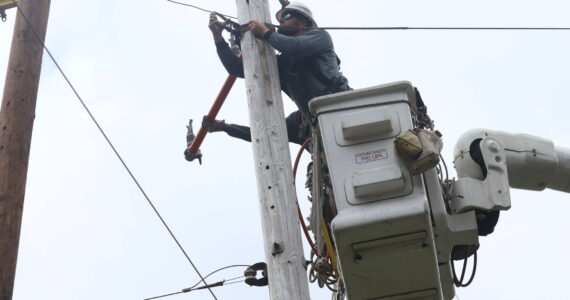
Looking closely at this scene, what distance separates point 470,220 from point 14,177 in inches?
112

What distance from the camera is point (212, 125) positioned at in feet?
25.7

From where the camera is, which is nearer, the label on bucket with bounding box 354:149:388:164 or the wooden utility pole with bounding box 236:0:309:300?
the label on bucket with bounding box 354:149:388:164

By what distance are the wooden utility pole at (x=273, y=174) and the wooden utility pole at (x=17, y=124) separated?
147 cm

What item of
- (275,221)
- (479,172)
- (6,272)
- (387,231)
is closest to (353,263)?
(387,231)

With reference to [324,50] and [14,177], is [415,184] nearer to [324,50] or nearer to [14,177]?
[324,50]

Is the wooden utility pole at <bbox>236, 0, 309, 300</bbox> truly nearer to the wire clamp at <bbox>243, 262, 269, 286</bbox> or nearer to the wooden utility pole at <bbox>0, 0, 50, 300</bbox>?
the wire clamp at <bbox>243, 262, 269, 286</bbox>

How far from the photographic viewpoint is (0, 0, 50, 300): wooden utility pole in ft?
19.2

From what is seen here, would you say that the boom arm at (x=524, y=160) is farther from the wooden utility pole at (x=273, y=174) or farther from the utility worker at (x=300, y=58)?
the utility worker at (x=300, y=58)

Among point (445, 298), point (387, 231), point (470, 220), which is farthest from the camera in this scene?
point (445, 298)

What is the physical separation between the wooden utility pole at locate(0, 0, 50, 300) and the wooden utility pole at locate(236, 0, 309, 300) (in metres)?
1.47

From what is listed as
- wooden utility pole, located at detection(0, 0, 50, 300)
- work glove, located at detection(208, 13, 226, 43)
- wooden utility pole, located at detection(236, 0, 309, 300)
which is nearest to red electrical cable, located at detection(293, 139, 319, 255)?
wooden utility pole, located at detection(236, 0, 309, 300)

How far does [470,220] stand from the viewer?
5.74m

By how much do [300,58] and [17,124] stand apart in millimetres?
2001

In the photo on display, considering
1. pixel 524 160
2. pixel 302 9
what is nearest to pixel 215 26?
pixel 302 9
